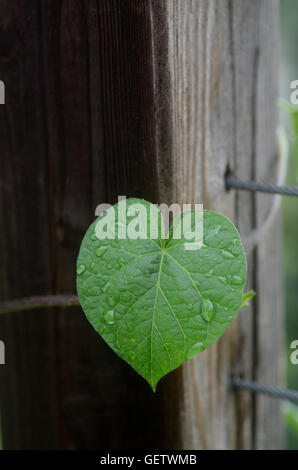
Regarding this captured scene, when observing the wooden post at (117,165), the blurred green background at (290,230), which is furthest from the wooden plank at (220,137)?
the blurred green background at (290,230)

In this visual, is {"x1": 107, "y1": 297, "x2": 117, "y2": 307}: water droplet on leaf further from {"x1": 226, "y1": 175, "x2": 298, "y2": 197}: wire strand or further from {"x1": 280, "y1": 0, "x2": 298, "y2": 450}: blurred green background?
{"x1": 280, "y1": 0, "x2": 298, "y2": 450}: blurred green background

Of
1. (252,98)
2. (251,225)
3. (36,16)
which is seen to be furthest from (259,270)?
(36,16)

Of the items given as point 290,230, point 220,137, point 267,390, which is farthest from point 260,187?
point 290,230

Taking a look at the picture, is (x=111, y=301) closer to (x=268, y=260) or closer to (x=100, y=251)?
(x=100, y=251)

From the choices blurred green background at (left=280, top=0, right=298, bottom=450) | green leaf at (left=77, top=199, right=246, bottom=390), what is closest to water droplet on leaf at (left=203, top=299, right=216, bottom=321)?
green leaf at (left=77, top=199, right=246, bottom=390)

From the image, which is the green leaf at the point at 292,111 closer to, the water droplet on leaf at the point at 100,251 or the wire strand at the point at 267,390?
the wire strand at the point at 267,390
